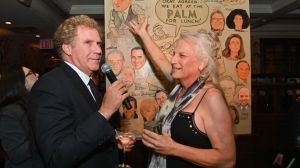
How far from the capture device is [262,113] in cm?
787

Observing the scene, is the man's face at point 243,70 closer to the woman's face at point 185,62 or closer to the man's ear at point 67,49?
the woman's face at point 185,62

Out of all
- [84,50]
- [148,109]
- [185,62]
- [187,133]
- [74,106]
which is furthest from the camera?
[148,109]

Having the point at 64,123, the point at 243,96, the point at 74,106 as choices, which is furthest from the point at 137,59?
the point at 64,123

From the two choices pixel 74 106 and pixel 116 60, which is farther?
pixel 116 60

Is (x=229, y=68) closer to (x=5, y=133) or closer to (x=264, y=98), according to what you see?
(x=5, y=133)

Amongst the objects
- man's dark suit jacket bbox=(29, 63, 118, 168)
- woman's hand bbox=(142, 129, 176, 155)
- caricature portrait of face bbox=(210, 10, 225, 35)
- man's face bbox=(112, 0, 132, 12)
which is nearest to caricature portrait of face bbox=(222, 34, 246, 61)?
caricature portrait of face bbox=(210, 10, 225, 35)

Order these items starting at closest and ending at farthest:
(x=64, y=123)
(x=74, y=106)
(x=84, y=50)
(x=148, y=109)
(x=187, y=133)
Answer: (x=64, y=123) → (x=74, y=106) → (x=84, y=50) → (x=187, y=133) → (x=148, y=109)

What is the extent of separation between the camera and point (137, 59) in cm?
276

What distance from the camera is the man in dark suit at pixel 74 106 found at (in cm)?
147

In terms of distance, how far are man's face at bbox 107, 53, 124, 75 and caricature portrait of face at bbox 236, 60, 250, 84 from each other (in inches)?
39.5

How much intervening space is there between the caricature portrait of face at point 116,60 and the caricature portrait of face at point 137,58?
90mm

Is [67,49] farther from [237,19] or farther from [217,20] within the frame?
[237,19]

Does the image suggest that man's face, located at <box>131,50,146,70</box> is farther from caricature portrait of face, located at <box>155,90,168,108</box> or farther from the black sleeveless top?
the black sleeveless top

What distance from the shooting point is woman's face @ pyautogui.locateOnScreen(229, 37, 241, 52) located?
282 cm
